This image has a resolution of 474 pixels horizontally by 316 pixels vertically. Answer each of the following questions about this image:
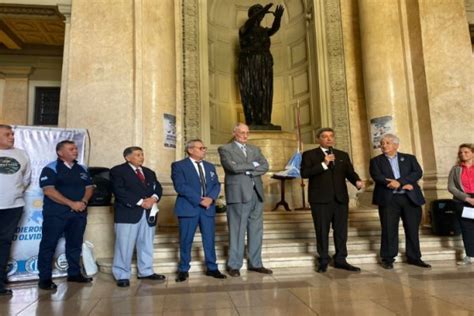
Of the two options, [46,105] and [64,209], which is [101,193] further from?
[46,105]

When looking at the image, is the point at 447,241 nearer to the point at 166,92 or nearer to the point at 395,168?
the point at 395,168

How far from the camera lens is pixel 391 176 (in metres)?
4.66

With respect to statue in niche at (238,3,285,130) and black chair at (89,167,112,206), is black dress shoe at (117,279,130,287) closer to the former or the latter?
black chair at (89,167,112,206)

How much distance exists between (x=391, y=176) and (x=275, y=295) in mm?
2177

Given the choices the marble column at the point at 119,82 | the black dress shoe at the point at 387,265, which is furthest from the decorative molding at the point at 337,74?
the black dress shoe at the point at 387,265

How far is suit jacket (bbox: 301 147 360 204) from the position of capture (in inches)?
177

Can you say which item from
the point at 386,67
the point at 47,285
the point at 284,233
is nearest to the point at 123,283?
the point at 47,285

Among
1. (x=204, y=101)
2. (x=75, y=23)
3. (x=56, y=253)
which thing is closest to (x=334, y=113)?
(x=204, y=101)

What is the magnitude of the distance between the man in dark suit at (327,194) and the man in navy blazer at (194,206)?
3.54 feet

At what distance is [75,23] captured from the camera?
22.4 ft

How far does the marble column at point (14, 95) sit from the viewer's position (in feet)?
33.6

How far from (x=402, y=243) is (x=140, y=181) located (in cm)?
352

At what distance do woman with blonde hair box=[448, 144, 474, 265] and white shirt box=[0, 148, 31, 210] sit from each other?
4.65 meters

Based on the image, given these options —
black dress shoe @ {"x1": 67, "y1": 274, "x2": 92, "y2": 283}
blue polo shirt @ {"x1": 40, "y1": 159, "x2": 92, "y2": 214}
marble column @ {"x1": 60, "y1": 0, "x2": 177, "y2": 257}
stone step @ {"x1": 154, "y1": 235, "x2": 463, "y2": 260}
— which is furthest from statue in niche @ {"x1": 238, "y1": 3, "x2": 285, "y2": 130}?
black dress shoe @ {"x1": 67, "y1": 274, "x2": 92, "y2": 283}
